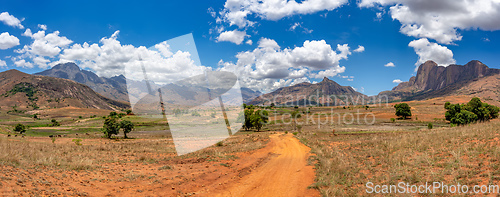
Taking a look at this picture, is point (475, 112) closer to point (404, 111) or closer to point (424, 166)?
point (404, 111)

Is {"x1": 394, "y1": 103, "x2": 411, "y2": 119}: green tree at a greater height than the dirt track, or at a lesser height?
greater

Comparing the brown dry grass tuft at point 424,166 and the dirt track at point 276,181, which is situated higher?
the brown dry grass tuft at point 424,166

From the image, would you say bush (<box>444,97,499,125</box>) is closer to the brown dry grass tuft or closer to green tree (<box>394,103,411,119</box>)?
green tree (<box>394,103,411,119</box>)

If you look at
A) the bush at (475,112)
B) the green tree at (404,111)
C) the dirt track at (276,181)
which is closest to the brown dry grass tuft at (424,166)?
the dirt track at (276,181)

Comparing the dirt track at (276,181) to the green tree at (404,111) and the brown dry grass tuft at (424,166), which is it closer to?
the brown dry grass tuft at (424,166)

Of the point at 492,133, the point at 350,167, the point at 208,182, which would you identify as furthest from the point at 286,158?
the point at 492,133

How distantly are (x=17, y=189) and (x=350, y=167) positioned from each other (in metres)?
16.9

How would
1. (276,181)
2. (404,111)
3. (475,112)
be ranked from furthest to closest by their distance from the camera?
1. (404,111)
2. (475,112)
3. (276,181)

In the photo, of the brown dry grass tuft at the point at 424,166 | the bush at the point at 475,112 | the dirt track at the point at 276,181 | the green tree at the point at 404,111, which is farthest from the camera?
the green tree at the point at 404,111

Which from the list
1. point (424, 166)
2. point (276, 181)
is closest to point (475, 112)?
point (424, 166)

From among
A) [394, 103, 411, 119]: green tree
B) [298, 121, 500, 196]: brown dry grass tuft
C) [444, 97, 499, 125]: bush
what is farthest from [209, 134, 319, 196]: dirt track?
[394, 103, 411, 119]: green tree

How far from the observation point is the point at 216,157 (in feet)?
65.5

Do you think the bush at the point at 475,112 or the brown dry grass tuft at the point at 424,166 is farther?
the bush at the point at 475,112

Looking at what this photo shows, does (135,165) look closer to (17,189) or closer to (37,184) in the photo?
(37,184)
